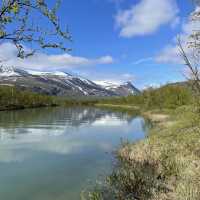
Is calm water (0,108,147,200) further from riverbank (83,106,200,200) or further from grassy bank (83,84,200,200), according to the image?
riverbank (83,106,200,200)

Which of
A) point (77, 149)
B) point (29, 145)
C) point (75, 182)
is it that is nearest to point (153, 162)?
point (75, 182)

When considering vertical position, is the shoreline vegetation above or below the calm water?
above

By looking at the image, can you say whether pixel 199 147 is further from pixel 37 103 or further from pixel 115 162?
pixel 37 103

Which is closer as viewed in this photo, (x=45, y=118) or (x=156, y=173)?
(x=156, y=173)

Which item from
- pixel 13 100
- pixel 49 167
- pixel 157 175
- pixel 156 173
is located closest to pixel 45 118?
pixel 13 100

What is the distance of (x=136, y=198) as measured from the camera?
16375 mm

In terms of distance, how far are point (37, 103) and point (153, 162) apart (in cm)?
15750

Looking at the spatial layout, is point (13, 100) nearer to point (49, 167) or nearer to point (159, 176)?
point (49, 167)

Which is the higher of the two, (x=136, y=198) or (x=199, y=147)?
(x=199, y=147)

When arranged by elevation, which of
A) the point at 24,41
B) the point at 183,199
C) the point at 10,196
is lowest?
the point at 10,196

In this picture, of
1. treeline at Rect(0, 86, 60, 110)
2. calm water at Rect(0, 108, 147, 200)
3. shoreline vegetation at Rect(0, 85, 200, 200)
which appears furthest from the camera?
treeline at Rect(0, 86, 60, 110)

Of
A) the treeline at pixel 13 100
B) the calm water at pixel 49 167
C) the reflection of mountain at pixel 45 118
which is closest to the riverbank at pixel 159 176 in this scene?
the calm water at pixel 49 167

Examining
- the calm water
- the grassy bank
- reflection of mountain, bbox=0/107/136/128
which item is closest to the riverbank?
the grassy bank

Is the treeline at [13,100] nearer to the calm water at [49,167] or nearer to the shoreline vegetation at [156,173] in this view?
the calm water at [49,167]
